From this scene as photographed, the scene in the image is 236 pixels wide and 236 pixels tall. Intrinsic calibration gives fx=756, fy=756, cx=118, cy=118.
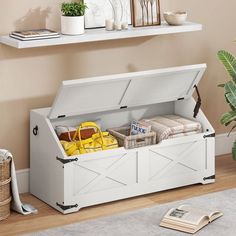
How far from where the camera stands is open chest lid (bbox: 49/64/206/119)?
4.41 meters

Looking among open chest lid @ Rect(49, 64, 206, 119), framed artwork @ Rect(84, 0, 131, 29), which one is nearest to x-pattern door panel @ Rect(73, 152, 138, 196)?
open chest lid @ Rect(49, 64, 206, 119)

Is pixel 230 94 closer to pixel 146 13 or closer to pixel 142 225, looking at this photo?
pixel 146 13

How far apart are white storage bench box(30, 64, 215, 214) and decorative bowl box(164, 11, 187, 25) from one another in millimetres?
316

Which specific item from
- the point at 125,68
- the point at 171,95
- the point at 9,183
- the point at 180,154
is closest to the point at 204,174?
the point at 180,154

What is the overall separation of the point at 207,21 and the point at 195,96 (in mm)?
534

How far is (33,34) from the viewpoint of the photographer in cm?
437

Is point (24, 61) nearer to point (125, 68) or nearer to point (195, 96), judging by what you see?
point (125, 68)

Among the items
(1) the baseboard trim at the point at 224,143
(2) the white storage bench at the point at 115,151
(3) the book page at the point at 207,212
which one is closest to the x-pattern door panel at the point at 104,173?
(2) the white storage bench at the point at 115,151

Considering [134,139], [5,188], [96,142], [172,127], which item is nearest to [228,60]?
[172,127]

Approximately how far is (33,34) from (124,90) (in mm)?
675

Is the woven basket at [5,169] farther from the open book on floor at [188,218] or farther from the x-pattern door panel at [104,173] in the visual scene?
the open book on floor at [188,218]

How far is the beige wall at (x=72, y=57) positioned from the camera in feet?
15.0

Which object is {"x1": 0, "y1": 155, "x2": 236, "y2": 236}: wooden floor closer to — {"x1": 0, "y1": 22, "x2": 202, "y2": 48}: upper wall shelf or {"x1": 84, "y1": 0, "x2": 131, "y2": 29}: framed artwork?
{"x1": 0, "y1": 22, "x2": 202, "y2": 48}: upper wall shelf

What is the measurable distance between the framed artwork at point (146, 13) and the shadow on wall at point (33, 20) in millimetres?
557
